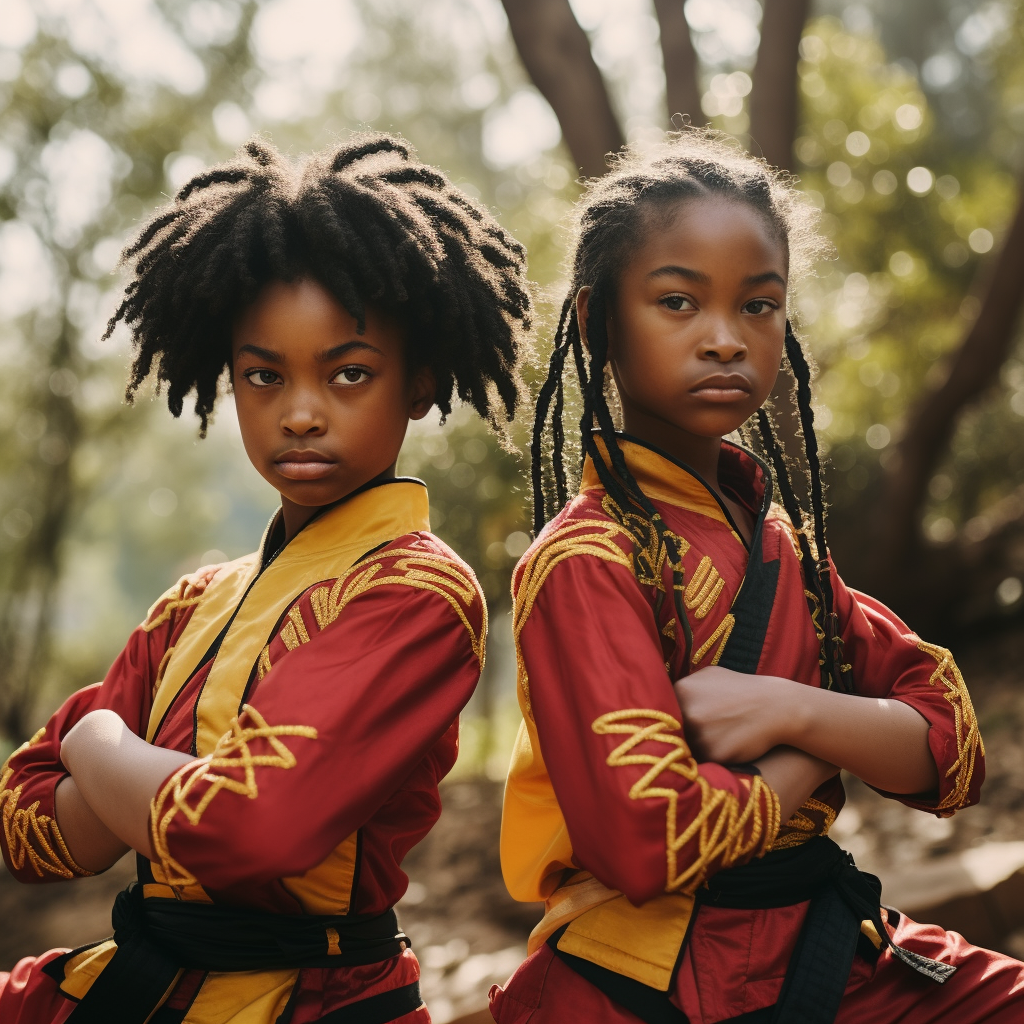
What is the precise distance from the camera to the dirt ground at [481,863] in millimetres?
4684

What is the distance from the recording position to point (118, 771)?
1582 mm

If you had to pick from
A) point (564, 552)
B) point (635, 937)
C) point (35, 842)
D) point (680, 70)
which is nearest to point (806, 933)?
point (635, 937)

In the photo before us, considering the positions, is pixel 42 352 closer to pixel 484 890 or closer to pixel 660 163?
pixel 484 890

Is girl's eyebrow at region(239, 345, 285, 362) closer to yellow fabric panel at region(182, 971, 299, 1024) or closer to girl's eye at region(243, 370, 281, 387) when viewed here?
girl's eye at region(243, 370, 281, 387)

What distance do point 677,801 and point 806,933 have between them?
Answer: 38cm

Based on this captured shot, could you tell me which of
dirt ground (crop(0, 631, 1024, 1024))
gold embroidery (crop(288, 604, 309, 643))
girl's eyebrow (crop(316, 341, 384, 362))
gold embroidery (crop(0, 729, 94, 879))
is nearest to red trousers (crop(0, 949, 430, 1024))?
gold embroidery (crop(0, 729, 94, 879))

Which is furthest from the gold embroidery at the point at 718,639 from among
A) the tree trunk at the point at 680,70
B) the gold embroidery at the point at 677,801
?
the tree trunk at the point at 680,70

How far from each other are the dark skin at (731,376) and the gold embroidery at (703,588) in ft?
0.42

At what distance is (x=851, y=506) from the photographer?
24.2 feet

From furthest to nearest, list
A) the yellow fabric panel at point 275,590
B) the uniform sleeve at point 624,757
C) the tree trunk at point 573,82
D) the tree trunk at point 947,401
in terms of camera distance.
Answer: the tree trunk at point 947,401 → the tree trunk at point 573,82 → the yellow fabric panel at point 275,590 → the uniform sleeve at point 624,757

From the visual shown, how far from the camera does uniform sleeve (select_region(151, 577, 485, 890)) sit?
1.45 metres

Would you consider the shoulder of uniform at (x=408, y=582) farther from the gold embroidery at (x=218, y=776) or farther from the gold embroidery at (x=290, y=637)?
the gold embroidery at (x=218, y=776)

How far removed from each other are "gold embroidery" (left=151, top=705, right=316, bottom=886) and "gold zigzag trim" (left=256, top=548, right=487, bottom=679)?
0.67 ft

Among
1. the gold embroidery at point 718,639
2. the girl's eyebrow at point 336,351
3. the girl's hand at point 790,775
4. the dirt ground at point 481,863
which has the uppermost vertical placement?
the girl's eyebrow at point 336,351
